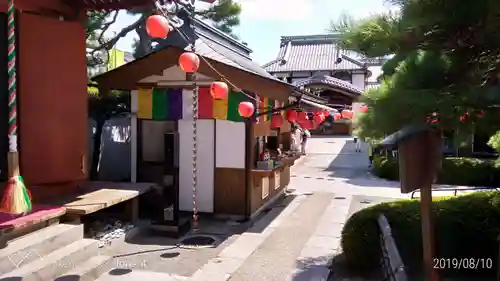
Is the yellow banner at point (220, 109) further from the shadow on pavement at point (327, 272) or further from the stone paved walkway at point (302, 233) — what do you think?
the shadow on pavement at point (327, 272)

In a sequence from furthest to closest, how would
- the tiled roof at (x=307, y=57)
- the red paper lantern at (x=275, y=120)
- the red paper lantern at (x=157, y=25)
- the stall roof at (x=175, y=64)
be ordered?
the tiled roof at (x=307, y=57)
the red paper lantern at (x=275, y=120)
the stall roof at (x=175, y=64)
the red paper lantern at (x=157, y=25)

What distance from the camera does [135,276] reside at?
19.8 feet

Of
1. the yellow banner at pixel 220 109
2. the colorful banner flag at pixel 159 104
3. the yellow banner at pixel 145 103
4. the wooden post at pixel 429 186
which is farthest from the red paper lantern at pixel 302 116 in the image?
the wooden post at pixel 429 186

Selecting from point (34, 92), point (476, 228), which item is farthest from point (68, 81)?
point (476, 228)

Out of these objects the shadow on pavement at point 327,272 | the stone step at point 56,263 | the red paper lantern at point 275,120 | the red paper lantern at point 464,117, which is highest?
the red paper lantern at point 275,120

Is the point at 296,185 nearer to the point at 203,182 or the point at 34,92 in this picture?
the point at 203,182

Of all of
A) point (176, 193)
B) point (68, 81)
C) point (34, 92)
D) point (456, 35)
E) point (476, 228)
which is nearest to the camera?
point (456, 35)

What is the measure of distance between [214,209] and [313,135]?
2293 cm

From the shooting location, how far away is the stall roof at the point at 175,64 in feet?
29.5

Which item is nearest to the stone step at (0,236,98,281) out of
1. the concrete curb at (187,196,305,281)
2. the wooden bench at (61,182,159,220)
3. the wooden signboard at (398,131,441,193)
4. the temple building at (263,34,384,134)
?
the wooden bench at (61,182,159,220)

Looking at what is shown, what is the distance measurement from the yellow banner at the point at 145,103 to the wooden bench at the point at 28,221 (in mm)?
3987

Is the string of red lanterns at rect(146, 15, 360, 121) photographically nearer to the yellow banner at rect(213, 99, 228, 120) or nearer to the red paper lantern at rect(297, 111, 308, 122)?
the red paper lantern at rect(297, 111, 308, 122)

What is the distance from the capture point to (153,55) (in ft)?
30.7

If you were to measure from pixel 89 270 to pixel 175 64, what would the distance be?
524cm
